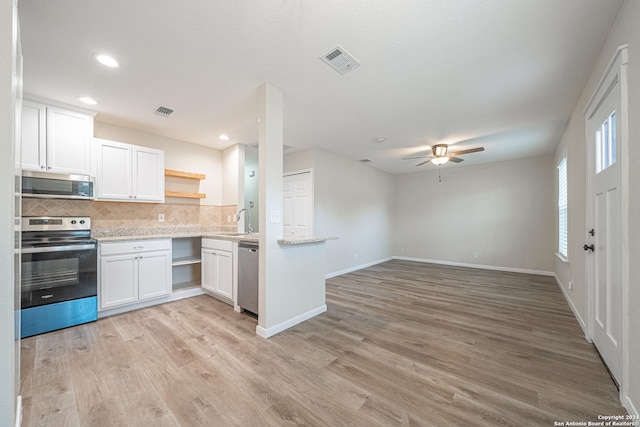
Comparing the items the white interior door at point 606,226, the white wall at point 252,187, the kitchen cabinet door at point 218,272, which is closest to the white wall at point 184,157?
the white wall at point 252,187

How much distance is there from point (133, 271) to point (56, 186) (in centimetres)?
133

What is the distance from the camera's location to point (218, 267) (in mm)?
3627

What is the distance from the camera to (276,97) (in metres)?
2.73

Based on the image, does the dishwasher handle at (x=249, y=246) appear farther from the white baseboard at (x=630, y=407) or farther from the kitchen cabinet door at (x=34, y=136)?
the white baseboard at (x=630, y=407)

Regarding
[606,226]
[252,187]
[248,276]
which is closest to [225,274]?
[248,276]

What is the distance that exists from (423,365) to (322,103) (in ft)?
9.75

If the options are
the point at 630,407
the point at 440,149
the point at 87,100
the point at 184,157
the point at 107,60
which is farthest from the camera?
the point at 440,149

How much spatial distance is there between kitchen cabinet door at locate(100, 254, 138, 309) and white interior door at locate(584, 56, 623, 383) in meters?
4.81

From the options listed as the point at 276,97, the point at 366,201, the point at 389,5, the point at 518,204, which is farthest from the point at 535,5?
the point at 518,204

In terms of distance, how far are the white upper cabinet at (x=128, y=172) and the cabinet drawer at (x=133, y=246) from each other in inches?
27.2

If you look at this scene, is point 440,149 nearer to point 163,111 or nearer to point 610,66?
point 610,66

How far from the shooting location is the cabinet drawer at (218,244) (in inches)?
135

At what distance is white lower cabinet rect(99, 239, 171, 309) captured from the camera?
Answer: 10.1 feet

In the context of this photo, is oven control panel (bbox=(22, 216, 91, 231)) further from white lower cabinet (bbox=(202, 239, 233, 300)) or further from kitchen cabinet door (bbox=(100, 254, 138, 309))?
white lower cabinet (bbox=(202, 239, 233, 300))
